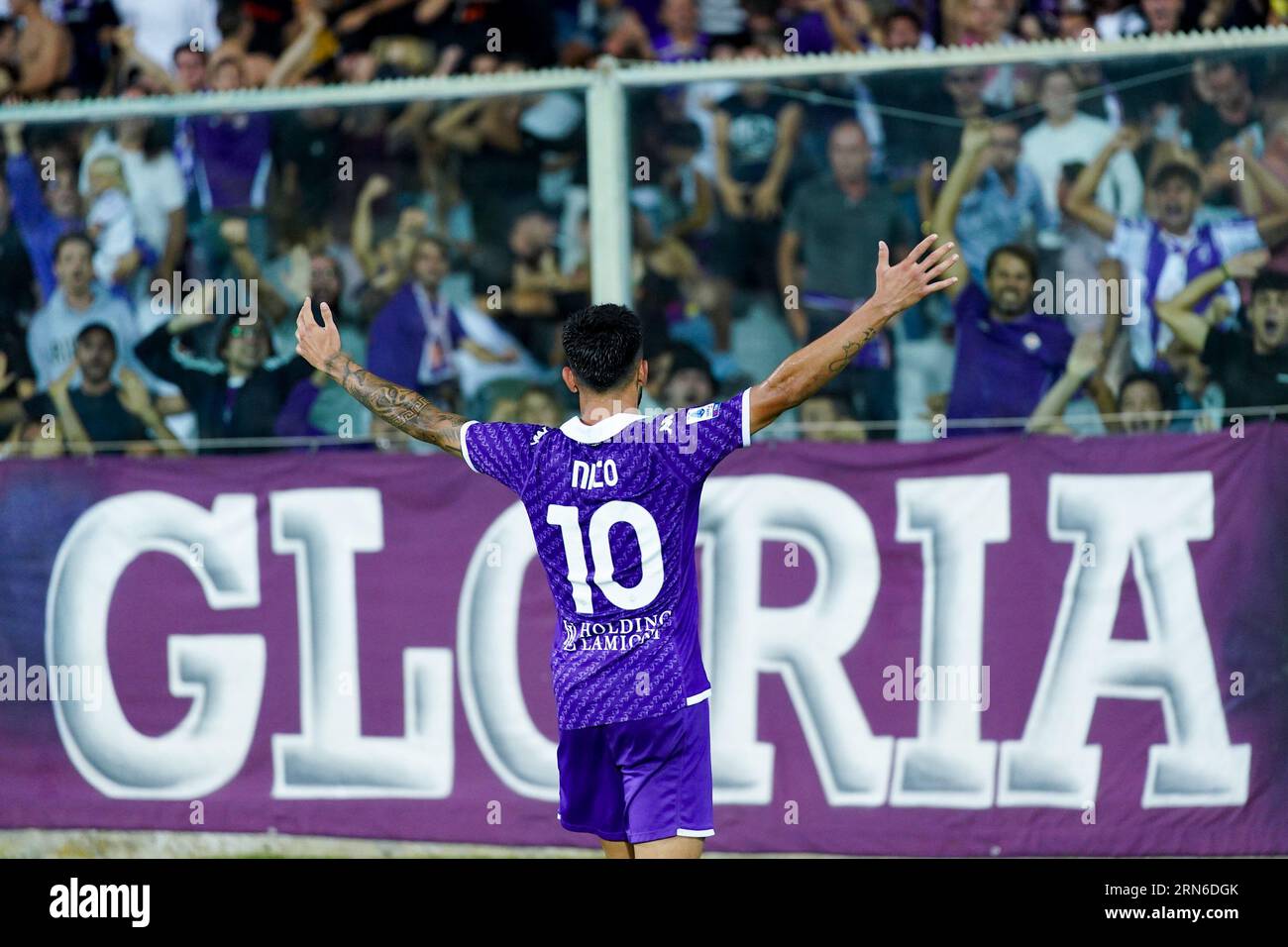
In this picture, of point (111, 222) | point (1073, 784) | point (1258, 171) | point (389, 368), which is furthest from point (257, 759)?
point (1258, 171)

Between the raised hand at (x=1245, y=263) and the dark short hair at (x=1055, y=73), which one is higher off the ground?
the dark short hair at (x=1055, y=73)

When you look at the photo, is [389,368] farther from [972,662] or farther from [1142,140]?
[1142,140]

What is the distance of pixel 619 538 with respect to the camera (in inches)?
200

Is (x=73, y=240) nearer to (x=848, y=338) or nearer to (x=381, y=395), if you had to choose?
(x=381, y=395)

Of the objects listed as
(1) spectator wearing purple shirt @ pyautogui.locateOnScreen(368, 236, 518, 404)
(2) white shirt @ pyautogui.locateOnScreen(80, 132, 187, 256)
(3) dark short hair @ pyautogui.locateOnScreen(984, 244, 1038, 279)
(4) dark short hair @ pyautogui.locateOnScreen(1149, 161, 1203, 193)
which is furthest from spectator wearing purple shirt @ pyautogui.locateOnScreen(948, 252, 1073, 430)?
(2) white shirt @ pyautogui.locateOnScreen(80, 132, 187, 256)

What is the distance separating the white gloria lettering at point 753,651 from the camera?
7.72 meters

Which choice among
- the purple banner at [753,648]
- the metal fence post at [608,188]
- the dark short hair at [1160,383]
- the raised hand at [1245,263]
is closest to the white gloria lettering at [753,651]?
the purple banner at [753,648]

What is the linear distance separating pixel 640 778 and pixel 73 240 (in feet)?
16.4

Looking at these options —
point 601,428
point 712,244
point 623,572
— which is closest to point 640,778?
point 623,572

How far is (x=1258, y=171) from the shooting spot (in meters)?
7.62

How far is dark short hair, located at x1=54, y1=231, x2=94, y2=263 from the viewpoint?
8.73 metres

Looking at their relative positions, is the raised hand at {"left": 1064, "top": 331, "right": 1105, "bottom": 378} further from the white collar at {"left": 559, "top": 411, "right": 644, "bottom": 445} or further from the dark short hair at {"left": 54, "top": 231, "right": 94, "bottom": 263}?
the dark short hair at {"left": 54, "top": 231, "right": 94, "bottom": 263}

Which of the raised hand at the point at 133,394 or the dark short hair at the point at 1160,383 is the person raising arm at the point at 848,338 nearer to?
the dark short hair at the point at 1160,383

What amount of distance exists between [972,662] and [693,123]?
2794 mm
